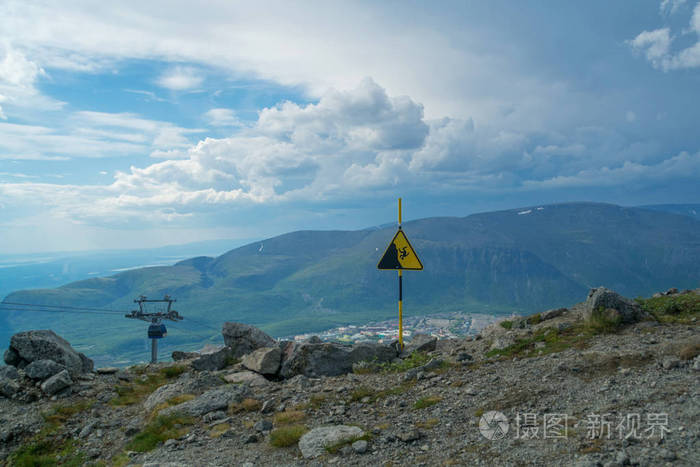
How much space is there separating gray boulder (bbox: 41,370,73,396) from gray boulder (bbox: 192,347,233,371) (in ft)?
16.9

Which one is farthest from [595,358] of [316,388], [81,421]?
[81,421]

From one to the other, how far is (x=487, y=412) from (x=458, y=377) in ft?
11.1

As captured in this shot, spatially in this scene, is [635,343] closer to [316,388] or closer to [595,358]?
[595,358]

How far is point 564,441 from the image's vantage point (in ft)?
26.1

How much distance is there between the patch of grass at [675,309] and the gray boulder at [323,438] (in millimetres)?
12787

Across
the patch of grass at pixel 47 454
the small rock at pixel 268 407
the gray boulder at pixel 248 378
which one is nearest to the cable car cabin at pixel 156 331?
the gray boulder at pixel 248 378

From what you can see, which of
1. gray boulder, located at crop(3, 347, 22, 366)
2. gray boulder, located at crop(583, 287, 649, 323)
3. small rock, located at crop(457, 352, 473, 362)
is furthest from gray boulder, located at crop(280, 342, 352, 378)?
gray boulder, located at crop(3, 347, 22, 366)

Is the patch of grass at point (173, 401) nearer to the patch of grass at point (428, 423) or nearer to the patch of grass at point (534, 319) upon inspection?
the patch of grass at point (428, 423)

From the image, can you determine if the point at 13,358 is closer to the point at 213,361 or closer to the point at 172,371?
the point at 172,371

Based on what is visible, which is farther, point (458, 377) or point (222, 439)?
point (458, 377)

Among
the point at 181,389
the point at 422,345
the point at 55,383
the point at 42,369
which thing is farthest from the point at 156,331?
the point at 422,345

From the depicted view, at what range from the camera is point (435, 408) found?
11109 mm

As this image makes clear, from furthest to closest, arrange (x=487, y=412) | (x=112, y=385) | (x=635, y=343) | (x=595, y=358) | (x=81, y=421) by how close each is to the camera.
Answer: (x=112, y=385), (x=81, y=421), (x=635, y=343), (x=595, y=358), (x=487, y=412)

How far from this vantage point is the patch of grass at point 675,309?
51.8 feet
